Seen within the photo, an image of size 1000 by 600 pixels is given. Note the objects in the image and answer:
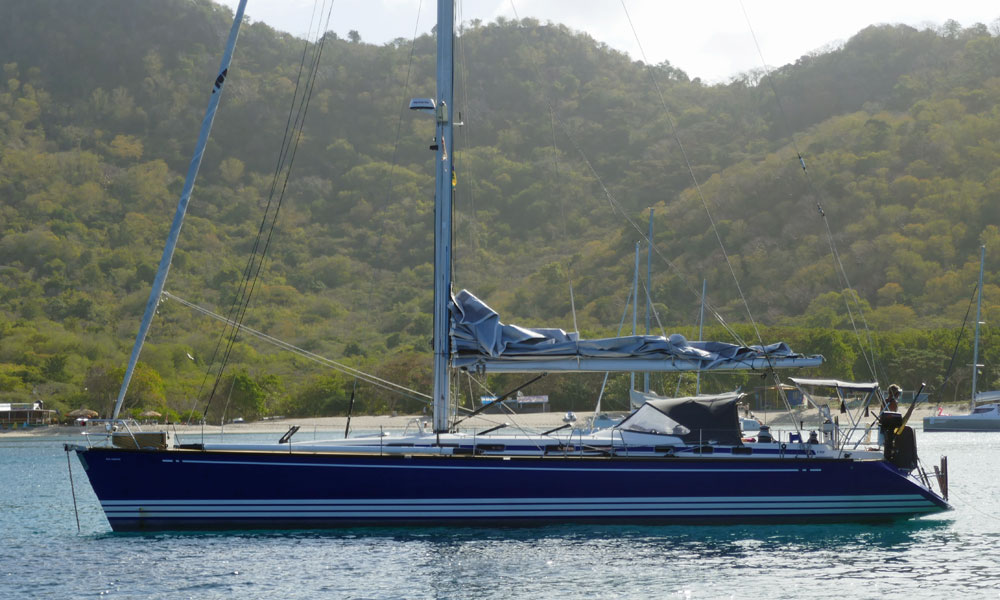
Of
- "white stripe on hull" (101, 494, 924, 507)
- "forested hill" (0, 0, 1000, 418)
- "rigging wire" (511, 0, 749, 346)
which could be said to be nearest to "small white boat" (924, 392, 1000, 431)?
"forested hill" (0, 0, 1000, 418)

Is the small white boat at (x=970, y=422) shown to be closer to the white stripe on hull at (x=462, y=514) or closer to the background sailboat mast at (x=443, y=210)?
the white stripe on hull at (x=462, y=514)

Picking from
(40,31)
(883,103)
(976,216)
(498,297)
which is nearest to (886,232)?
(976,216)

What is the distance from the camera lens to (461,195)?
408 ft

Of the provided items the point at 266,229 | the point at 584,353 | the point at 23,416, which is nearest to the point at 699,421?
the point at 584,353

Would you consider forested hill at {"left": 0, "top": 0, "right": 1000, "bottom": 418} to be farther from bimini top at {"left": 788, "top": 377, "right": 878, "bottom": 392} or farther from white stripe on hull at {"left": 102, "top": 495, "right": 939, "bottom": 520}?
white stripe on hull at {"left": 102, "top": 495, "right": 939, "bottom": 520}

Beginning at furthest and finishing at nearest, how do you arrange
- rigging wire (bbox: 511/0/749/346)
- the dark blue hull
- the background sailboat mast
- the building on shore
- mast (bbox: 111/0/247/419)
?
the building on shore
rigging wire (bbox: 511/0/749/346)
the background sailboat mast
mast (bbox: 111/0/247/419)
the dark blue hull

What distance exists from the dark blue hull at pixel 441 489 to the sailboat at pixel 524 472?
0.07 feet

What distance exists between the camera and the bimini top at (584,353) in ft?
57.6

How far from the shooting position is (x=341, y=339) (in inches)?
3634

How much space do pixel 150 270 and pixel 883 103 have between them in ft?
312

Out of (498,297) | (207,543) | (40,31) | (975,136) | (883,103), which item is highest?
(40,31)

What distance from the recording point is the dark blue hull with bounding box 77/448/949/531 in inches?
654

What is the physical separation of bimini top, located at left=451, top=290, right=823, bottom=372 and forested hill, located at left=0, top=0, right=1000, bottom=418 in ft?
130

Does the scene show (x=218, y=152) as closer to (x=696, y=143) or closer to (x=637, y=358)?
(x=696, y=143)
